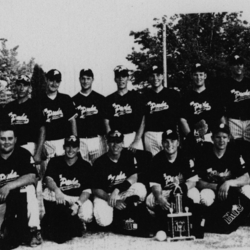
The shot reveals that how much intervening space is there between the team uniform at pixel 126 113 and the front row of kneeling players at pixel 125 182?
0.37m

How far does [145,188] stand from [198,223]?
27.2 inches

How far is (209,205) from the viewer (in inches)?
178

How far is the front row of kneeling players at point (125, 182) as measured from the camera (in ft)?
14.6

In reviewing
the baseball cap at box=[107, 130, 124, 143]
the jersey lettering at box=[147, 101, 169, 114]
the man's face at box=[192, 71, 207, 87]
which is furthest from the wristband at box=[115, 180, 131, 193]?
the man's face at box=[192, 71, 207, 87]

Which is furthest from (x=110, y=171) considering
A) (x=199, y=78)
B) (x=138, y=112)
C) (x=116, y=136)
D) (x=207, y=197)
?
(x=199, y=78)

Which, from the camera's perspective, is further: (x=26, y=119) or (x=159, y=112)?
(x=159, y=112)

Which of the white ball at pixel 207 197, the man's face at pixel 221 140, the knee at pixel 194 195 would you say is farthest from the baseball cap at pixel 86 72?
the white ball at pixel 207 197

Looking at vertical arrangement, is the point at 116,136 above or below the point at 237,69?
below

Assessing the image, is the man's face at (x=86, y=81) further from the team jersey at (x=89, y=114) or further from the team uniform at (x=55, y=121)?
the team uniform at (x=55, y=121)

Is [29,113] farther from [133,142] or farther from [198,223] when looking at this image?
[198,223]

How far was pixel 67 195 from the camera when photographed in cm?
461

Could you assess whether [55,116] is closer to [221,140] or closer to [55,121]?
[55,121]

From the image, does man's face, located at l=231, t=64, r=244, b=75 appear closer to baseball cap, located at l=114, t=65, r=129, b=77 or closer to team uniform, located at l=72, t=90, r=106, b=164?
baseball cap, located at l=114, t=65, r=129, b=77

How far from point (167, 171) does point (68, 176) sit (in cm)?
111
